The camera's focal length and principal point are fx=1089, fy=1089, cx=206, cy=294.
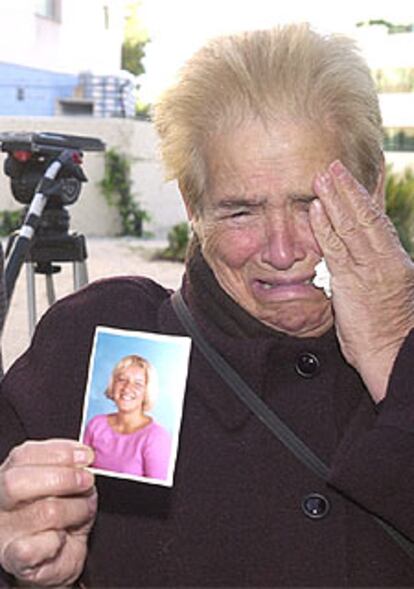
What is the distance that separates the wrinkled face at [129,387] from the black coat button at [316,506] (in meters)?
0.37

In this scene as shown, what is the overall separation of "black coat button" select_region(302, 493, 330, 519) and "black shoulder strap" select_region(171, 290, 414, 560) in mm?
32

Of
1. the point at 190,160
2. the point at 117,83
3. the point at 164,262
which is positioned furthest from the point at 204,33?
the point at 117,83

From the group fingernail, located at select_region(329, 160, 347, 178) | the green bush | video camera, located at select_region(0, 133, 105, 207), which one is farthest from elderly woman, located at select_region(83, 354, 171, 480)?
the green bush

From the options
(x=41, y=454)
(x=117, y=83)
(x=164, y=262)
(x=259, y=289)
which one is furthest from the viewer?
(x=117, y=83)

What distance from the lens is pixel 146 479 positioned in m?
1.40

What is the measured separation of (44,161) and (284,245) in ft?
10.6

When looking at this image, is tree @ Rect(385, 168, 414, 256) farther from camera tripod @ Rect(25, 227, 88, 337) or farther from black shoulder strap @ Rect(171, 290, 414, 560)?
black shoulder strap @ Rect(171, 290, 414, 560)

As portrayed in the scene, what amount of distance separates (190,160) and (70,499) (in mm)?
608

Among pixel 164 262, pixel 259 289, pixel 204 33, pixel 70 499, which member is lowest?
pixel 164 262

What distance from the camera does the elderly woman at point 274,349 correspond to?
1562 millimetres

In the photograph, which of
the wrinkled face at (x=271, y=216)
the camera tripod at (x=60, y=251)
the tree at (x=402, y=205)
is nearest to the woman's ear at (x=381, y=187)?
the wrinkled face at (x=271, y=216)

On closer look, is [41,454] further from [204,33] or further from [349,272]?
[204,33]

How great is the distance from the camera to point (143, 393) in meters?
1.39

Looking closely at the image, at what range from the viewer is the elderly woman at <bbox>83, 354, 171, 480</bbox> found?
139 cm
